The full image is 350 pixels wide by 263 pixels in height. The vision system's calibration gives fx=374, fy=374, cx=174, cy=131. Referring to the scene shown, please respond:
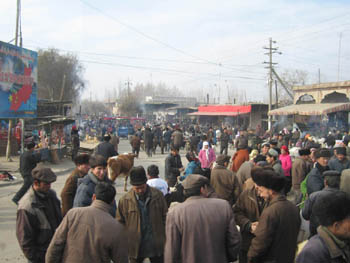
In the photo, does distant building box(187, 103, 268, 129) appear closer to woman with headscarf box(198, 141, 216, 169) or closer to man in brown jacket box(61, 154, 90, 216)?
woman with headscarf box(198, 141, 216, 169)

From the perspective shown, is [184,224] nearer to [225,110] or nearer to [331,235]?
[331,235]

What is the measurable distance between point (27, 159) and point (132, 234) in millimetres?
5481

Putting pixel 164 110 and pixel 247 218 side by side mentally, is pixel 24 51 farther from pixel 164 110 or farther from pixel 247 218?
pixel 164 110

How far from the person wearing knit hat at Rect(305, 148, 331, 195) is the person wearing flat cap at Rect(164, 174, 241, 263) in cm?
293

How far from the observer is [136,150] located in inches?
778

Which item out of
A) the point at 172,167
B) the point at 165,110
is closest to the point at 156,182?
the point at 172,167

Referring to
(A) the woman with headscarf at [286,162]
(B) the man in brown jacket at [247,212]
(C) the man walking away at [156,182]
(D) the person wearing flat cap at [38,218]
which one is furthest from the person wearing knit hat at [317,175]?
(D) the person wearing flat cap at [38,218]

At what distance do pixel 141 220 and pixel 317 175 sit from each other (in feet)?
10.4

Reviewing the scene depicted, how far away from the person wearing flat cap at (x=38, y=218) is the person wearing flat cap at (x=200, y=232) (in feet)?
4.13

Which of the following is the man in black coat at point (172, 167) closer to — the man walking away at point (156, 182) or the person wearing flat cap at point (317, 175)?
the man walking away at point (156, 182)

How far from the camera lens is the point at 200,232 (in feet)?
10.7

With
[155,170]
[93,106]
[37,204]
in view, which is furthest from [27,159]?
[93,106]

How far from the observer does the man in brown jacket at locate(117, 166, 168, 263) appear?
414 centimetres

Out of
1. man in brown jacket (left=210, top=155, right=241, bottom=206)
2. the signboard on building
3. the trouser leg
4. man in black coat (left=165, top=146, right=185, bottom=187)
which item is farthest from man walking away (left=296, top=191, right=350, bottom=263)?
the signboard on building
